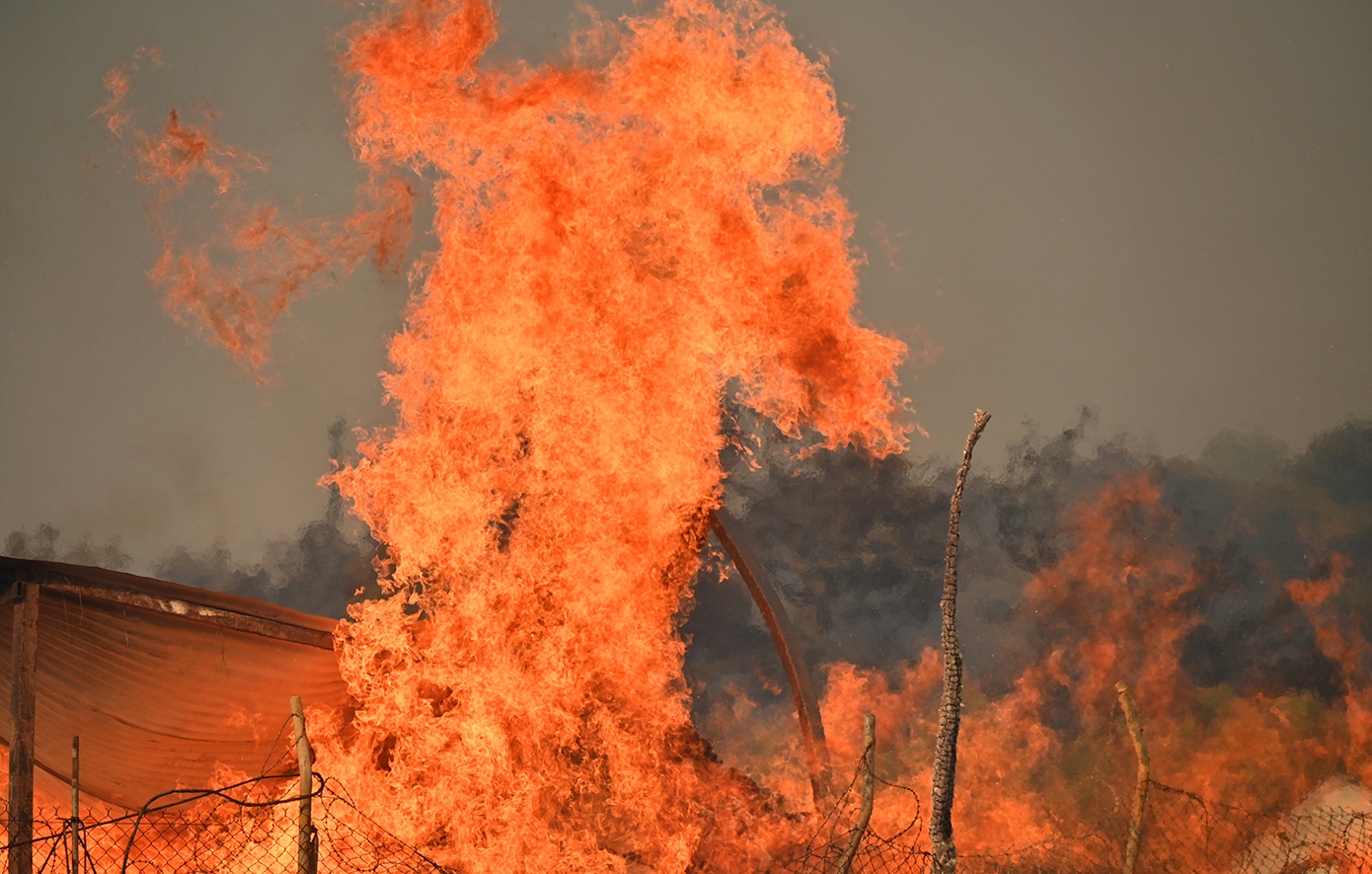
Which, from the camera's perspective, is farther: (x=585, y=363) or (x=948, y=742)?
(x=585, y=363)

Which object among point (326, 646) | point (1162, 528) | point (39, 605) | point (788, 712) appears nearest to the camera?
point (39, 605)

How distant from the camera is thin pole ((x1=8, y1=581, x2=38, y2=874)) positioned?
672 cm

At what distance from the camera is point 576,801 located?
852 cm

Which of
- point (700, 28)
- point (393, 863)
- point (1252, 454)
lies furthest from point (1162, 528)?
point (393, 863)

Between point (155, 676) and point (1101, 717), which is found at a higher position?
point (1101, 717)

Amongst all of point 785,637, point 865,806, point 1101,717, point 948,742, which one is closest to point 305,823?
point 865,806

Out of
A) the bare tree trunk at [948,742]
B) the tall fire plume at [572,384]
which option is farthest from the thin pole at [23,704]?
the bare tree trunk at [948,742]

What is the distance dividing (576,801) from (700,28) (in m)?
7.35

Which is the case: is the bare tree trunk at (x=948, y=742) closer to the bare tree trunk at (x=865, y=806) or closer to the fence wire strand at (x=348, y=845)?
the bare tree trunk at (x=865, y=806)

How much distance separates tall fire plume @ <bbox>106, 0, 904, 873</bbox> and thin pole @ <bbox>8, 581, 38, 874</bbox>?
248cm

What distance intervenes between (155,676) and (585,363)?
184 inches

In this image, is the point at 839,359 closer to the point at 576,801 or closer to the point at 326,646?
the point at 576,801

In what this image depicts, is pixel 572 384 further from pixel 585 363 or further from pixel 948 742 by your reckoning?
pixel 948 742

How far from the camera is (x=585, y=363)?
908 cm
